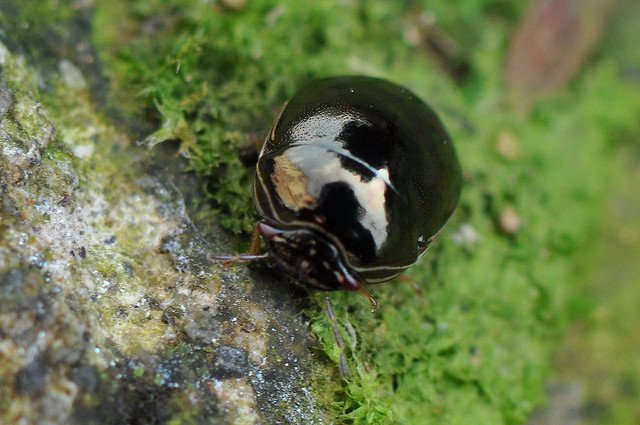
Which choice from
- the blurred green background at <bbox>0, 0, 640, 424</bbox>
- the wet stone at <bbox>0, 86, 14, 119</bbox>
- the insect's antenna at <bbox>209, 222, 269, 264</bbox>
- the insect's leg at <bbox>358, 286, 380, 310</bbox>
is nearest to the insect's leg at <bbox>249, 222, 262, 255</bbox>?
the insect's antenna at <bbox>209, 222, 269, 264</bbox>

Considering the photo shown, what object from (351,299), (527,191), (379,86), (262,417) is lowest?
(262,417)

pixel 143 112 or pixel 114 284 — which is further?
pixel 143 112

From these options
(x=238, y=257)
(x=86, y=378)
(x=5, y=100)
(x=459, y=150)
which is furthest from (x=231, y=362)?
(x=459, y=150)

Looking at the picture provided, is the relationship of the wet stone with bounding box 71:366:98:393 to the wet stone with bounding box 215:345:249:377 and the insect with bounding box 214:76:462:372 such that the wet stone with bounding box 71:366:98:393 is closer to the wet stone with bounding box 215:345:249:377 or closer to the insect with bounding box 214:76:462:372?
the wet stone with bounding box 215:345:249:377

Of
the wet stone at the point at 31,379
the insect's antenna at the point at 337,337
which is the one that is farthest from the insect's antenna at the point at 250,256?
the wet stone at the point at 31,379

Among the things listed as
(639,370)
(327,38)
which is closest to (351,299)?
(327,38)

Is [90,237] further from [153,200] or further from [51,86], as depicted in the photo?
[51,86]
